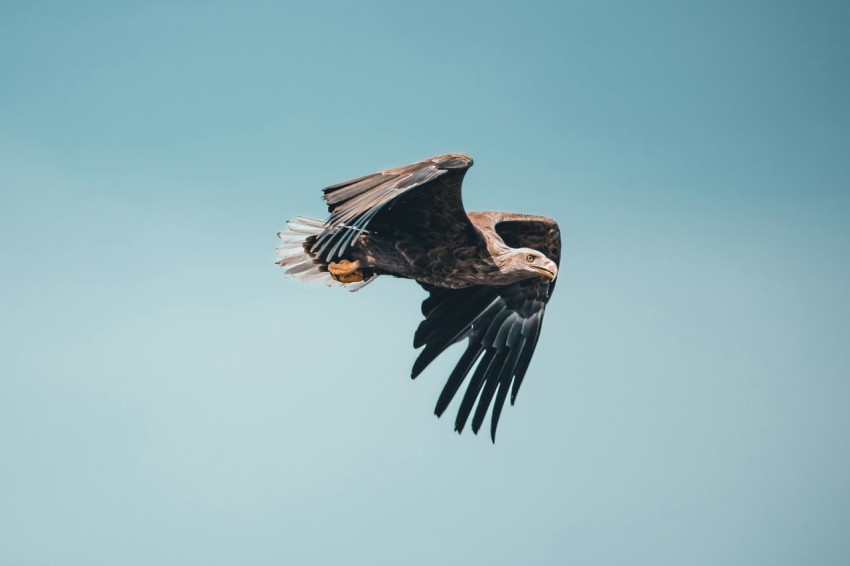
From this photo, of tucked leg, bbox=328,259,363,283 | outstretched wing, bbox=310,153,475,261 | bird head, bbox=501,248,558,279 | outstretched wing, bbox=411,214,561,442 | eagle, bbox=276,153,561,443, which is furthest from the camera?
outstretched wing, bbox=411,214,561,442

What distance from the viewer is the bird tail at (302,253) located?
1126cm

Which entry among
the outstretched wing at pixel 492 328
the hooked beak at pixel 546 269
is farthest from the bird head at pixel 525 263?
the outstretched wing at pixel 492 328

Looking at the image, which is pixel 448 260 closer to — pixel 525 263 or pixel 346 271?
pixel 525 263

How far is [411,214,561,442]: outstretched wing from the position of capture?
38.3ft

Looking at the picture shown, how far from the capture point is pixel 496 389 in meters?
11.9

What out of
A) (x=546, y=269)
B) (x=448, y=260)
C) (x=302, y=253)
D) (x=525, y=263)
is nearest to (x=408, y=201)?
(x=448, y=260)

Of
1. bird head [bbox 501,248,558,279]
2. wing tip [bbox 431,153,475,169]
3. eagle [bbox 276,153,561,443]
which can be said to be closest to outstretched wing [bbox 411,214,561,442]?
eagle [bbox 276,153,561,443]

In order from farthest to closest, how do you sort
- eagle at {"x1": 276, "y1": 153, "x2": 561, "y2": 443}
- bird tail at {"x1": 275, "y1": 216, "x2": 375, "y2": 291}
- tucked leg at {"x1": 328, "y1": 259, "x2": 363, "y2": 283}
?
1. bird tail at {"x1": 275, "y1": 216, "x2": 375, "y2": 291}
2. tucked leg at {"x1": 328, "y1": 259, "x2": 363, "y2": 283}
3. eagle at {"x1": 276, "y1": 153, "x2": 561, "y2": 443}

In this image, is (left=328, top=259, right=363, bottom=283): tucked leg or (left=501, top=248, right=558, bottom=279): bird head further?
(left=328, top=259, right=363, bottom=283): tucked leg

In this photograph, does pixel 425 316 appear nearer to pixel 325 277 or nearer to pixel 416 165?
pixel 325 277

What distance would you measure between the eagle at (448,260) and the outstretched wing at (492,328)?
0.01 m

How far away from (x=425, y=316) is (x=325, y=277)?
3.69 feet

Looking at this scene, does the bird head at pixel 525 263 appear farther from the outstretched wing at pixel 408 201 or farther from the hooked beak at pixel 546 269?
the outstretched wing at pixel 408 201

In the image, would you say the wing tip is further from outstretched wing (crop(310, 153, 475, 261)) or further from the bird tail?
the bird tail
